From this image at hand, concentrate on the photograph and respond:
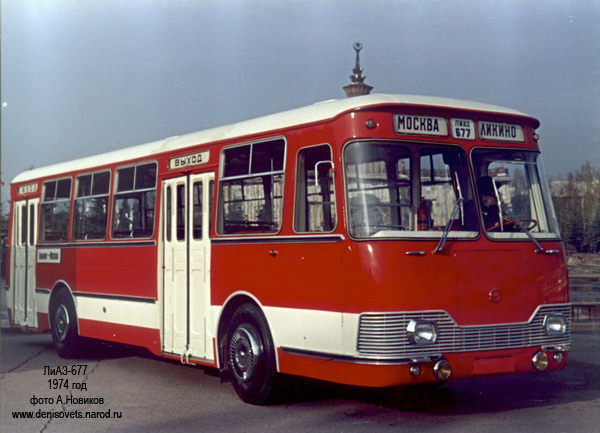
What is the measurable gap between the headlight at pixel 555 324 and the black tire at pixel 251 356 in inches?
105

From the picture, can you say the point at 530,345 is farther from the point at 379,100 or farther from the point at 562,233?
the point at 379,100

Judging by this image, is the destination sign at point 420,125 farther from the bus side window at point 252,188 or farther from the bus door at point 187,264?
the bus door at point 187,264

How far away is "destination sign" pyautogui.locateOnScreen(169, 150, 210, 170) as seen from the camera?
36.7ft

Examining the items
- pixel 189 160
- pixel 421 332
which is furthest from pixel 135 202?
pixel 421 332

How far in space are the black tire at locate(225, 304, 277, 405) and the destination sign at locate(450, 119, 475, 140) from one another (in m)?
2.67

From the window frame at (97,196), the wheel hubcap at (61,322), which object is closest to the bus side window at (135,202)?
the window frame at (97,196)

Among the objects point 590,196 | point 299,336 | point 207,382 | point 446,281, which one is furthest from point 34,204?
point 590,196

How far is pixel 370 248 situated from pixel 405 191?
704mm

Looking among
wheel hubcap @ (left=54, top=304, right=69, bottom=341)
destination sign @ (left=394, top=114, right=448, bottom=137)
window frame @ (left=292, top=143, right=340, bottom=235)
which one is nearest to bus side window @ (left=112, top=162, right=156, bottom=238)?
wheel hubcap @ (left=54, top=304, right=69, bottom=341)

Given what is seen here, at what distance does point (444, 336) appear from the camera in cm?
853

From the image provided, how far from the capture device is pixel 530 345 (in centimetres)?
907

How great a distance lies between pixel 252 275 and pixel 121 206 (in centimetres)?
389

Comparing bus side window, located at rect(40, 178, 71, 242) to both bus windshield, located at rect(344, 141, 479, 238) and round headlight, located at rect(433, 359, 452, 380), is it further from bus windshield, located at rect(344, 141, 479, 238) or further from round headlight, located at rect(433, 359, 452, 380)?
round headlight, located at rect(433, 359, 452, 380)

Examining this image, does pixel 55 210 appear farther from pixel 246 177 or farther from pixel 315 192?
pixel 315 192
